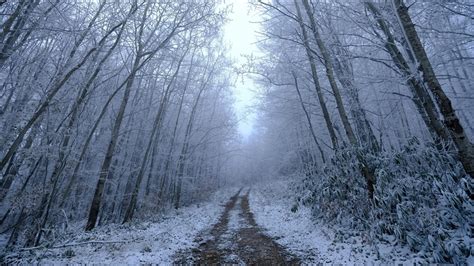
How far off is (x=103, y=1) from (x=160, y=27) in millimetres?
2438

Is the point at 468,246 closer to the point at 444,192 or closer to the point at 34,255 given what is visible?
the point at 444,192

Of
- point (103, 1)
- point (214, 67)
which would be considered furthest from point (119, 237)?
point (214, 67)

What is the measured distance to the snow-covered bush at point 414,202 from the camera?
4.00m

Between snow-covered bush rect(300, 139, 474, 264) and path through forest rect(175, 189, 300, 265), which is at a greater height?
snow-covered bush rect(300, 139, 474, 264)

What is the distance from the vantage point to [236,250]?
6.05 m

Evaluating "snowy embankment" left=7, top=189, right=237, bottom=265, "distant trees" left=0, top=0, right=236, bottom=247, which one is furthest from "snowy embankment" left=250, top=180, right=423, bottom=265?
"distant trees" left=0, top=0, right=236, bottom=247

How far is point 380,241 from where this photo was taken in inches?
204

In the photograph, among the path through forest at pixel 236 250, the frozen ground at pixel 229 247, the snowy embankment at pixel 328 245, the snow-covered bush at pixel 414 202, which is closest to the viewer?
the snow-covered bush at pixel 414 202

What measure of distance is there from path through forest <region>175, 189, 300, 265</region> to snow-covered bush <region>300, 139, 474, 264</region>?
2.33m

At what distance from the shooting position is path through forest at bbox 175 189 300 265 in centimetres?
527

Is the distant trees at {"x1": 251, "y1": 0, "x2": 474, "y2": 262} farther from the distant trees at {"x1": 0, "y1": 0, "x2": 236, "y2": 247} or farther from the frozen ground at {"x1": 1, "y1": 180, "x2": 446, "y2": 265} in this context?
the distant trees at {"x1": 0, "y1": 0, "x2": 236, "y2": 247}

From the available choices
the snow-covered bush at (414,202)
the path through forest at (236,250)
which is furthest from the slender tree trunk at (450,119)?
the path through forest at (236,250)

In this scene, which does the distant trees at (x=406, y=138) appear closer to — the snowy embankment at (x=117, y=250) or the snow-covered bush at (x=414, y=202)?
the snow-covered bush at (x=414, y=202)

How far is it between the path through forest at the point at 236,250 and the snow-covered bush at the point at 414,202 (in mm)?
2335
